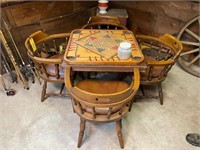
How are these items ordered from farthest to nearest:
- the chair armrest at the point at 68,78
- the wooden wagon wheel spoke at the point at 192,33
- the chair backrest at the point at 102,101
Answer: the wooden wagon wheel spoke at the point at 192,33, the chair armrest at the point at 68,78, the chair backrest at the point at 102,101

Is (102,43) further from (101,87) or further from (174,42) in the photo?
(174,42)

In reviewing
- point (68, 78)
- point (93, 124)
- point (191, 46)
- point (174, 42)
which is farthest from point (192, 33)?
point (68, 78)

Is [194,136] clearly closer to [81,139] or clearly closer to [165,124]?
[165,124]

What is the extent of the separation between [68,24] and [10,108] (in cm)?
156

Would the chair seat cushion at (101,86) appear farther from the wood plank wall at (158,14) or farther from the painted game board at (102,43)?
the wood plank wall at (158,14)

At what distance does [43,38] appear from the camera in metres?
1.88

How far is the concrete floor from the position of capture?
1.58m

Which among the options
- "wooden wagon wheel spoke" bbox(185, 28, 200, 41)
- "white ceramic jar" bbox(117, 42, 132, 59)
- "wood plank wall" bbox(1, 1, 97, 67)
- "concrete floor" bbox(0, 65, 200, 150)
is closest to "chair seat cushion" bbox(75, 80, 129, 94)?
"white ceramic jar" bbox(117, 42, 132, 59)

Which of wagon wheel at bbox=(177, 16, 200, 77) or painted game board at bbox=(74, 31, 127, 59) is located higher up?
painted game board at bbox=(74, 31, 127, 59)

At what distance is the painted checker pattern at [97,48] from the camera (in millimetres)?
1390

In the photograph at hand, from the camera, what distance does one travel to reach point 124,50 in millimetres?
1359

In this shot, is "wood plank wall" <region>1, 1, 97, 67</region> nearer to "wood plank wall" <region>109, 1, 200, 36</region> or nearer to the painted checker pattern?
"wood plank wall" <region>109, 1, 200, 36</region>

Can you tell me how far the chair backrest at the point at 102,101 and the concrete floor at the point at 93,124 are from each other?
40 cm

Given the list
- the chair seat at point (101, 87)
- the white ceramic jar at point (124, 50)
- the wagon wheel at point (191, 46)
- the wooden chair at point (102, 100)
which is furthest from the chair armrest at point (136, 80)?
the wagon wheel at point (191, 46)
